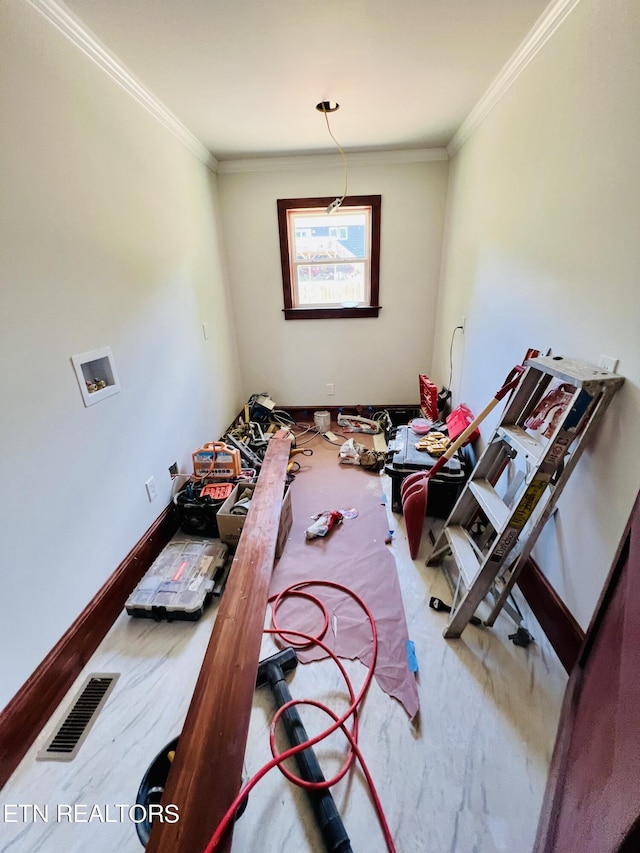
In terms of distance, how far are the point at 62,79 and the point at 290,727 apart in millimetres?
2524

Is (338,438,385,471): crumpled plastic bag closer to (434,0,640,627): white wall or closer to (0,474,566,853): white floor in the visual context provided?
(434,0,640,627): white wall

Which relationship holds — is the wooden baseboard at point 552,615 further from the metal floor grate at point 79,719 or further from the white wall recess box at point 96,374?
the white wall recess box at point 96,374

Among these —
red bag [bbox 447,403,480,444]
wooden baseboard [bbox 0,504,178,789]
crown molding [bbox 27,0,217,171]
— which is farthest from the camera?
red bag [bbox 447,403,480,444]

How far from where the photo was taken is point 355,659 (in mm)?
1407

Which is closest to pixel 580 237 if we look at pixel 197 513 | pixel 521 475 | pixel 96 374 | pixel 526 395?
pixel 526 395

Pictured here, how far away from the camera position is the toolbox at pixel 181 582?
1.57m

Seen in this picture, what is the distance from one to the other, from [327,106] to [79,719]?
10.5ft

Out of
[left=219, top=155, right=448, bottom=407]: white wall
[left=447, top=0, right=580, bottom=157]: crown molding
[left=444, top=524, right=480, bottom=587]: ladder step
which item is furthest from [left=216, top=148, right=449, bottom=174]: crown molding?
[left=444, top=524, right=480, bottom=587]: ladder step

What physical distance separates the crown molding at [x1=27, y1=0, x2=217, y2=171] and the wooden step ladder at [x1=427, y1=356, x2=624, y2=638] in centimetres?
219

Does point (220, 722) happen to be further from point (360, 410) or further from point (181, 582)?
point (360, 410)

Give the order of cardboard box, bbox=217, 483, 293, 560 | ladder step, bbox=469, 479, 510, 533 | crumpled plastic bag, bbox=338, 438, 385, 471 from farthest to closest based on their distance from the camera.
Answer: crumpled plastic bag, bbox=338, 438, 385, 471, cardboard box, bbox=217, 483, 293, 560, ladder step, bbox=469, 479, 510, 533

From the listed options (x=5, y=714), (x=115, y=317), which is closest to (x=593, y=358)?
(x=115, y=317)

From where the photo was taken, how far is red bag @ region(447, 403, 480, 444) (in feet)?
7.83

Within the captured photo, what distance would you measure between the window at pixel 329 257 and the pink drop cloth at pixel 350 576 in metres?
1.71
